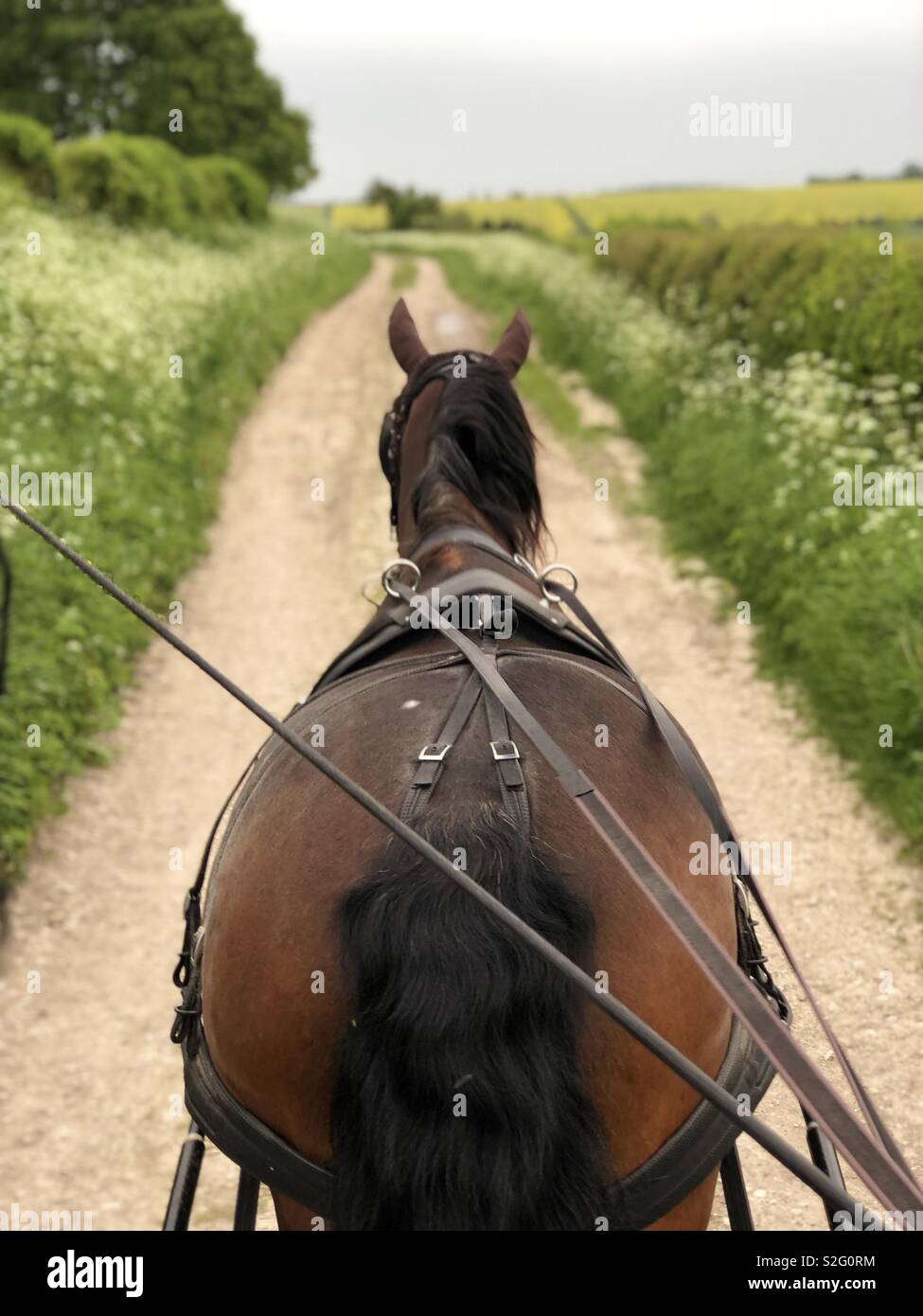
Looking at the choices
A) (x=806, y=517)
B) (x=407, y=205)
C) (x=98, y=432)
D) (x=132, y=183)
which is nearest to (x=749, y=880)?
(x=806, y=517)

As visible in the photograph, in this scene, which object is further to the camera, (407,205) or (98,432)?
(407,205)

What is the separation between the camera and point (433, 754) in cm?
189

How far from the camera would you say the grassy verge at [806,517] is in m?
5.69

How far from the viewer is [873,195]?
19.2 m

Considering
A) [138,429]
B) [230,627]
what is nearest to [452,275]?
[138,429]

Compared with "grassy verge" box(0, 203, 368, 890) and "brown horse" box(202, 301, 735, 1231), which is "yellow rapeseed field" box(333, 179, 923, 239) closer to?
"grassy verge" box(0, 203, 368, 890)

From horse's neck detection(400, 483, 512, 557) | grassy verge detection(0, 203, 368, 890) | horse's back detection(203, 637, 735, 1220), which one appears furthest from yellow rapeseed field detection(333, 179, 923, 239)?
horse's back detection(203, 637, 735, 1220)

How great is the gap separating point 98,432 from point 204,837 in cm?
477

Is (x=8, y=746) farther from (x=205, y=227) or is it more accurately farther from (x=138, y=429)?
(x=205, y=227)

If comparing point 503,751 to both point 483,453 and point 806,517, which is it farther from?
point 806,517

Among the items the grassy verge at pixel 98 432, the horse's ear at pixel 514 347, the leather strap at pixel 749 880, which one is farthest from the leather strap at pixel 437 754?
the grassy verge at pixel 98 432

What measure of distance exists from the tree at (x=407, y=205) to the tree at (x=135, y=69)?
27.4 metres

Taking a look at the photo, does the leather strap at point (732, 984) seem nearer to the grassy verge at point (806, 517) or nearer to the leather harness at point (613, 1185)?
the leather harness at point (613, 1185)
